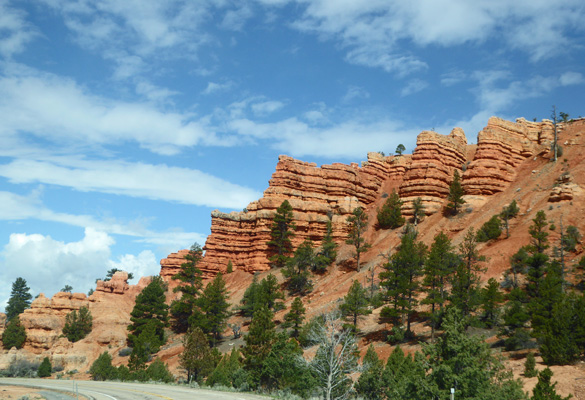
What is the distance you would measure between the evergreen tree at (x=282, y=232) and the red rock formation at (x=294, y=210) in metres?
2.24

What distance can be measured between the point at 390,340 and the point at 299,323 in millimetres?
13210

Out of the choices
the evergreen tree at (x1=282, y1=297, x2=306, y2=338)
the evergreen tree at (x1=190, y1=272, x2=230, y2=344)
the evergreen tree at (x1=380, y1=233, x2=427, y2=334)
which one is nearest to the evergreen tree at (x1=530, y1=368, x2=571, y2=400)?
the evergreen tree at (x1=380, y1=233, x2=427, y2=334)

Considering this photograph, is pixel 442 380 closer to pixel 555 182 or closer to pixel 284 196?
pixel 555 182

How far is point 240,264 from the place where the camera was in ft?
329

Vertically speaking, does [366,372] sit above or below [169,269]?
below

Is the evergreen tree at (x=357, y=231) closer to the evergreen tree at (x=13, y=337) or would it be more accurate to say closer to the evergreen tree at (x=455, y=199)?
the evergreen tree at (x=455, y=199)

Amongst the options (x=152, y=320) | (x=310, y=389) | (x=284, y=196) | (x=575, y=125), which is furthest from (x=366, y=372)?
(x=575, y=125)

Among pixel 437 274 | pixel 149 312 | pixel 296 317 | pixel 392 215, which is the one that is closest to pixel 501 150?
pixel 392 215

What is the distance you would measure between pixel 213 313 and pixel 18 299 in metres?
65.3

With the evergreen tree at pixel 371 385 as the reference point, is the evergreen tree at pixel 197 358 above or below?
below

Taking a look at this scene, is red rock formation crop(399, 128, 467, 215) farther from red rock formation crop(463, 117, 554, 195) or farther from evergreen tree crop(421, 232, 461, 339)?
evergreen tree crop(421, 232, 461, 339)

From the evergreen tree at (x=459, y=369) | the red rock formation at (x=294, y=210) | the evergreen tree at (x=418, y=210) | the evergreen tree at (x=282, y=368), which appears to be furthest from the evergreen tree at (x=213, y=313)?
the evergreen tree at (x=459, y=369)

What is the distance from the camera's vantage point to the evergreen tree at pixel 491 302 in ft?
166

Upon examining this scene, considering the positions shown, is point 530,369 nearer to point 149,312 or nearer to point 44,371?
point 149,312
